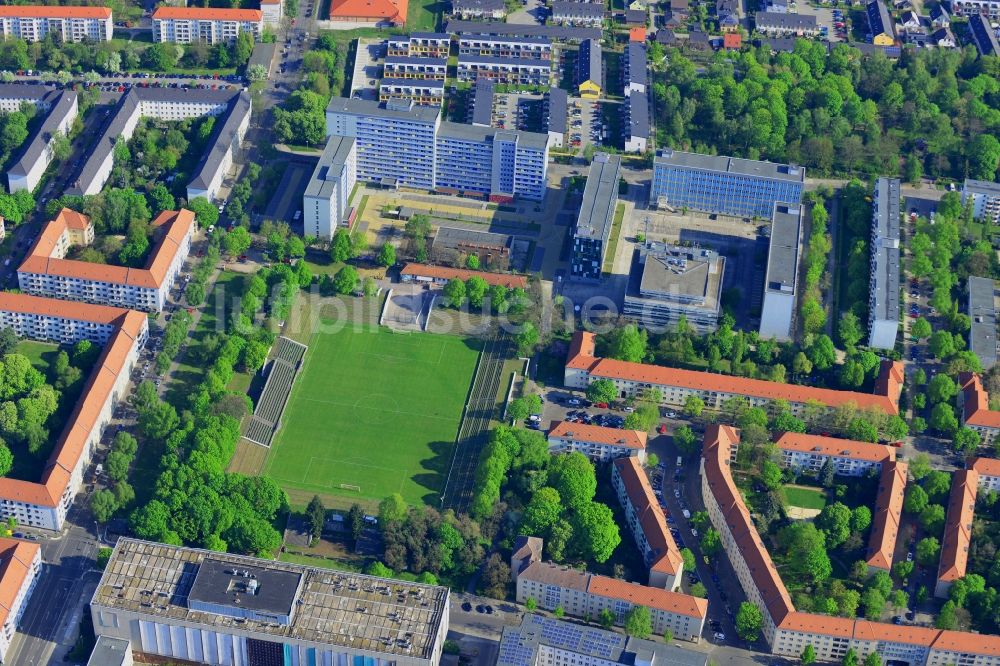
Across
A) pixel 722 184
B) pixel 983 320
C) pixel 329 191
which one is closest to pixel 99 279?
pixel 329 191

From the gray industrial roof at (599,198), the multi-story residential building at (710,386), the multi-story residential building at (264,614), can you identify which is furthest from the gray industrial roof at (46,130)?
the multi-story residential building at (710,386)

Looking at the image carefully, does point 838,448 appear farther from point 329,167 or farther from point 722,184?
point 329,167

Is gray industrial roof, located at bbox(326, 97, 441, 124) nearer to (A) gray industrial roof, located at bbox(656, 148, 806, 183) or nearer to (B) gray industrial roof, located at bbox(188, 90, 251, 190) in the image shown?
(B) gray industrial roof, located at bbox(188, 90, 251, 190)

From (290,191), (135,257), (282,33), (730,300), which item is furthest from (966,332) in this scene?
(282,33)

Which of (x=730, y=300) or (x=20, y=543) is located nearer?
(x=20, y=543)

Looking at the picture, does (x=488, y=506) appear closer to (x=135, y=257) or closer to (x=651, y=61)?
(x=135, y=257)

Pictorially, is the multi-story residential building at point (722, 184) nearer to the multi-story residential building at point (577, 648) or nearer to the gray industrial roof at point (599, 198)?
the gray industrial roof at point (599, 198)
